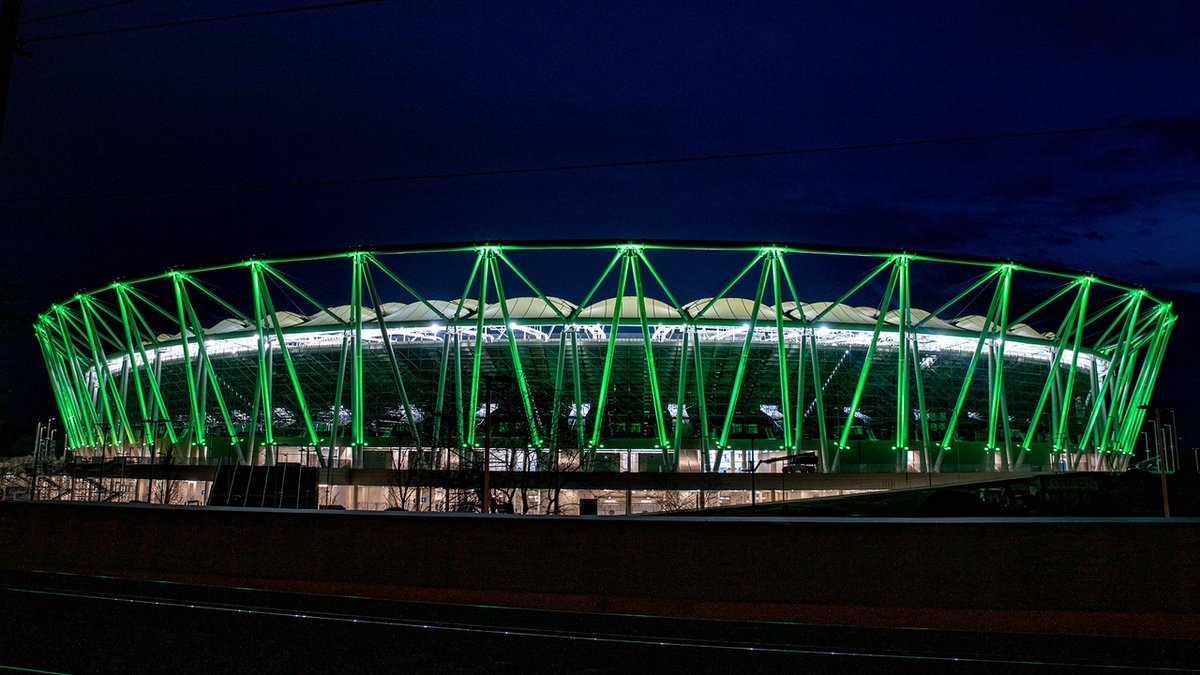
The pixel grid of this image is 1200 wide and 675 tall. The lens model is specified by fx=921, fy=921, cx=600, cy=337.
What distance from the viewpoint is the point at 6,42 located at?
32.2ft

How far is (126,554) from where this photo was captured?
1497 cm

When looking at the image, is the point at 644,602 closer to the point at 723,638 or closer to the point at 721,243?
the point at 723,638

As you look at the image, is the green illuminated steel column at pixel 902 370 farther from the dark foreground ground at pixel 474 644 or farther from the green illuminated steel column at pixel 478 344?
the dark foreground ground at pixel 474 644

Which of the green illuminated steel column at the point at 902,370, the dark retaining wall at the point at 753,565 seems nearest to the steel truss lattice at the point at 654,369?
the green illuminated steel column at the point at 902,370

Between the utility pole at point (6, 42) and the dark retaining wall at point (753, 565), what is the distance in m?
6.58

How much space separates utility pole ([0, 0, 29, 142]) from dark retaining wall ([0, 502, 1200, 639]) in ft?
21.6

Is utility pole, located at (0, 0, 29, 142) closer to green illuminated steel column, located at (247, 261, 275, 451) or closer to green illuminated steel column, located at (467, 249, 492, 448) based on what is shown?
green illuminated steel column, located at (467, 249, 492, 448)

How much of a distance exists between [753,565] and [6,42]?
10.2 m

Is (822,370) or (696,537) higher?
(822,370)

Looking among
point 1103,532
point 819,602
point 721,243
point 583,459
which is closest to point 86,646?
point 819,602

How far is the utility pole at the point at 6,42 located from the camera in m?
9.80

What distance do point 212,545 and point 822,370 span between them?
3952 centimetres

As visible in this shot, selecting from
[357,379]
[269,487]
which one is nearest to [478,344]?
[357,379]

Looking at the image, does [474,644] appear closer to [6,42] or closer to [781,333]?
[6,42]
